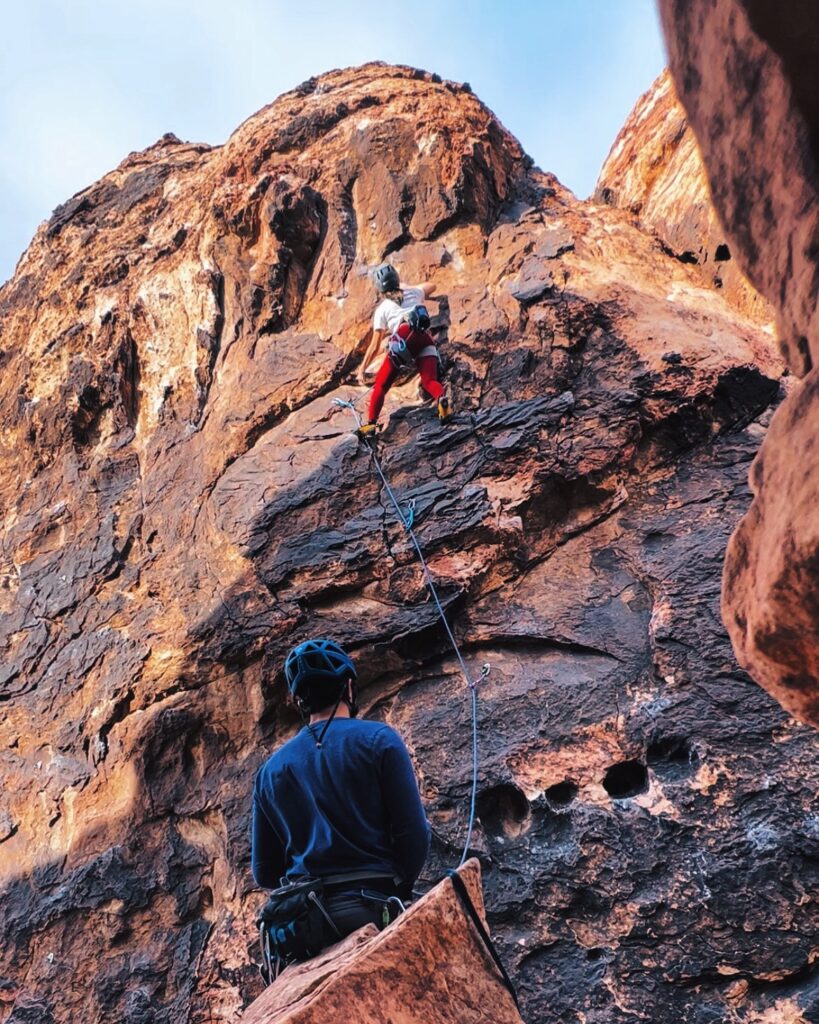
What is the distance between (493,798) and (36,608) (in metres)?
4.74

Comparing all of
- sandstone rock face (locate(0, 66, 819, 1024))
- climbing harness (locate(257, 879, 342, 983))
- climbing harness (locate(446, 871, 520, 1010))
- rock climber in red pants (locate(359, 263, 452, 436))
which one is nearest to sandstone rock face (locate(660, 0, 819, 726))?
climbing harness (locate(446, 871, 520, 1010))

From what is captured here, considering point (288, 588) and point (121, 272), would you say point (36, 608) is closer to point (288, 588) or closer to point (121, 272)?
point (288, 588)

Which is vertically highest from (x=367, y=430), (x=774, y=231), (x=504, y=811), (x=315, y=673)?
(x=367, y=430)

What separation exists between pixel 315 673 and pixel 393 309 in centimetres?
509

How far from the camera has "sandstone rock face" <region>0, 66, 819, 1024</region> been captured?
511 cm

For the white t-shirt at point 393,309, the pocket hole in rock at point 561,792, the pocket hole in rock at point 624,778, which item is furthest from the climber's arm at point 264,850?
the white t-shirt at point 393,309

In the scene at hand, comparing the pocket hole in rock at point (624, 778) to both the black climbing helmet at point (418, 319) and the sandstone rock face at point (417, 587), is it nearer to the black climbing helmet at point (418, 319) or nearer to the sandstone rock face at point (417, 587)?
the sandstone rock face at point (417, 587)

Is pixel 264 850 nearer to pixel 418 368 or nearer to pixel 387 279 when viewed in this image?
pixel 418 368

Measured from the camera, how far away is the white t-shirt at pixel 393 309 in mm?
8336

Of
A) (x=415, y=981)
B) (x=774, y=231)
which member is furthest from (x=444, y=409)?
(x=774, y=231)

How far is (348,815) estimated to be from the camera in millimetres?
3723

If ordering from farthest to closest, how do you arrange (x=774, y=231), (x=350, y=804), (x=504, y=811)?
(x=504, y=811) < (x=350, y=804) < (x=774, y=231)

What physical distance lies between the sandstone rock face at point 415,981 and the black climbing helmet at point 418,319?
17.9ft

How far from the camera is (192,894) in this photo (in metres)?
6.16
